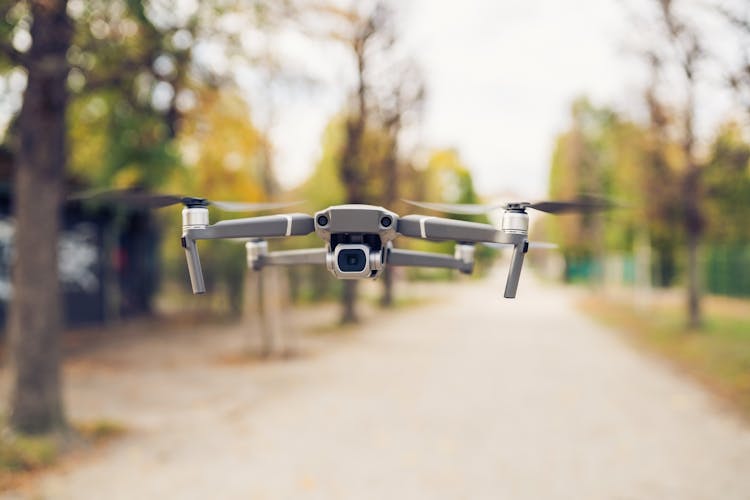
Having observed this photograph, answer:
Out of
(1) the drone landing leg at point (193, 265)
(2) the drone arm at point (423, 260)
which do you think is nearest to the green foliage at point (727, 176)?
(2) the drone arm at point (423, 260)

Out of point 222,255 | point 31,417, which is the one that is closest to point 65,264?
point 222,255

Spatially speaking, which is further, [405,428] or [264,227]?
[405,428]

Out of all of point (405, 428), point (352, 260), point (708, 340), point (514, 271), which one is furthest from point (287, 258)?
point (708, 340)

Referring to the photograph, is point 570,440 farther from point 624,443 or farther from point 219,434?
point 219,434

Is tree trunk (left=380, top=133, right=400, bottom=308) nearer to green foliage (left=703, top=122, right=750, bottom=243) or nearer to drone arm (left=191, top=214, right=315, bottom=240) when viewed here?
green foliage (left=703, top=122, right=750, bottom=243)

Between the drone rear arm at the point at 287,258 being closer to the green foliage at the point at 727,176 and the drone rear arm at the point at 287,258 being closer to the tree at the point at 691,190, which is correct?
the green foliage at the point at 727,176

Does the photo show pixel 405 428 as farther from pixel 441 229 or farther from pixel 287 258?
pixel 441 229
